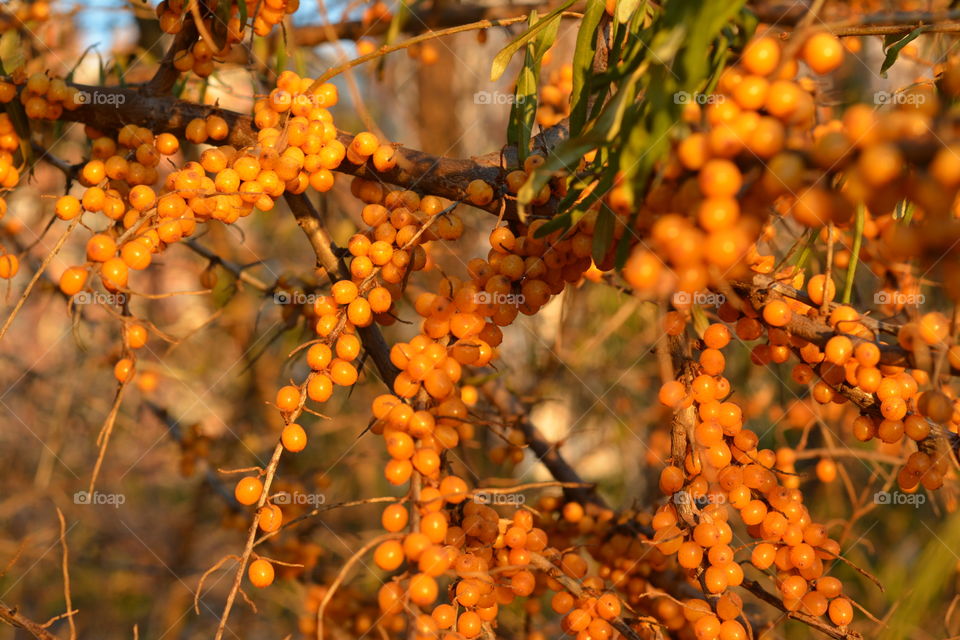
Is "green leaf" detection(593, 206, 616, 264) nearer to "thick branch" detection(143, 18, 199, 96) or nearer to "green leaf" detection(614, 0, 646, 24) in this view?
"green leaf" detection(614, 0, 646, 24)

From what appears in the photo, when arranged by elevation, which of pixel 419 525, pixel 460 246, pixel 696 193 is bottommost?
pixel 460 246

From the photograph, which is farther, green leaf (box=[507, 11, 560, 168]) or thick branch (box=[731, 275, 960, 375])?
green leaf (box=[507, 11, 560, 168])

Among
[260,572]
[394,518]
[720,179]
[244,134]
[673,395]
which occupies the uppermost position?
[720,179]

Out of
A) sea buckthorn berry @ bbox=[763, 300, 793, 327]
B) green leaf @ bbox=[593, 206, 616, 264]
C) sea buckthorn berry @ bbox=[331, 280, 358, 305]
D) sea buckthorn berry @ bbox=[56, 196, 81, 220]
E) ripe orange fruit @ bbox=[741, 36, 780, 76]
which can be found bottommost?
sea buckthorn berry @ bbox=[56, 196, 81, 220]

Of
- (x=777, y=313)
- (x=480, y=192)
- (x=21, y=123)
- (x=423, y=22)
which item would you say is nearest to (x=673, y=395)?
(x=777, y=313)

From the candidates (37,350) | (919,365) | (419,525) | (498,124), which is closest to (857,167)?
(919,365)

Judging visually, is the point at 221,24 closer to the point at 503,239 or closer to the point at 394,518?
the point at 503,239

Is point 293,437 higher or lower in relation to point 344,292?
lower

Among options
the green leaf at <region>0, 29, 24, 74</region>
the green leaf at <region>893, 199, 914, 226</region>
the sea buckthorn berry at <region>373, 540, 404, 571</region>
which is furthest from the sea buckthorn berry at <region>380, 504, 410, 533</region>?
the green leaf at <region>0, 29, 24, 74</region>

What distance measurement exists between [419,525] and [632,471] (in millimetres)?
2108

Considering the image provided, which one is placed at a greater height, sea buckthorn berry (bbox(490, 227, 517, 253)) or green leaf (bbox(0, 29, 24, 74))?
sea buckthorn berry (bbox(490, 227, 517, 253))

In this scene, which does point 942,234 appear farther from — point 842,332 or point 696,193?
point 842,332

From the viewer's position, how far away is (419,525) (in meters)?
0.80

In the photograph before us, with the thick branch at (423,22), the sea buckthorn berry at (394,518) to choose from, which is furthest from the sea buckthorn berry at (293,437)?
the thick branch at (423,22)
